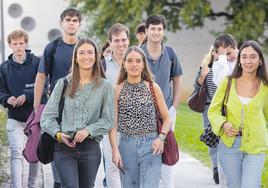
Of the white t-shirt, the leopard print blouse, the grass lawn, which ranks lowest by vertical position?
the grass lawn

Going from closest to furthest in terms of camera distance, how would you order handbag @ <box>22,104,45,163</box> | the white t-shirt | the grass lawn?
handbag @ <box>22,104,45,163</box> < the white t-shirt < the grass lawn

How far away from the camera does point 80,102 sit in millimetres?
6230

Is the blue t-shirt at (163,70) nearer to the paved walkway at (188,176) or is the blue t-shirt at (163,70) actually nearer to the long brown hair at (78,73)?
the long brown hair at (78,73)

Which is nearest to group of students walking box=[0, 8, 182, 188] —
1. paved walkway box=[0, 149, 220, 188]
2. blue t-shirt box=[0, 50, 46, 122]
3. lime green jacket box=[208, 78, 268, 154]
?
lime green jacket box=[208, 78, 268, 154]

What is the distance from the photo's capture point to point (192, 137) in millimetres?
15227

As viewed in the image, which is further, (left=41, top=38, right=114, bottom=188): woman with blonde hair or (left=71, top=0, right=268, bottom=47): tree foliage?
(left=71, top=0, right=268, bottom=47): tree foliage

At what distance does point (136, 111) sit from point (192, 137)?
9.04 m

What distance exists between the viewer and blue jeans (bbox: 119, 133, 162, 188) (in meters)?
6.29

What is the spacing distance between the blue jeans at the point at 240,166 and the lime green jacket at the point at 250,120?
48 millimetres

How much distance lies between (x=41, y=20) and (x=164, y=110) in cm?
2255

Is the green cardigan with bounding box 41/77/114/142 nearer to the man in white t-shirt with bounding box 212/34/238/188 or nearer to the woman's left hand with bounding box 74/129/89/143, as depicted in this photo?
the woman's left hand with bounding box 74/129/89/143

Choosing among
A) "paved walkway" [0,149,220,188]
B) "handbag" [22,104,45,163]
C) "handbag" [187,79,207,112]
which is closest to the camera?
"handbag" [22,104,45,163]

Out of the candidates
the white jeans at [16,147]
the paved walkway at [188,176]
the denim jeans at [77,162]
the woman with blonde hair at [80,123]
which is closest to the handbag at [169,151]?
the woman with blonde hair at [80,123]

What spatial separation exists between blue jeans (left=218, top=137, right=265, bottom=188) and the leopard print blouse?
26.5 inches
